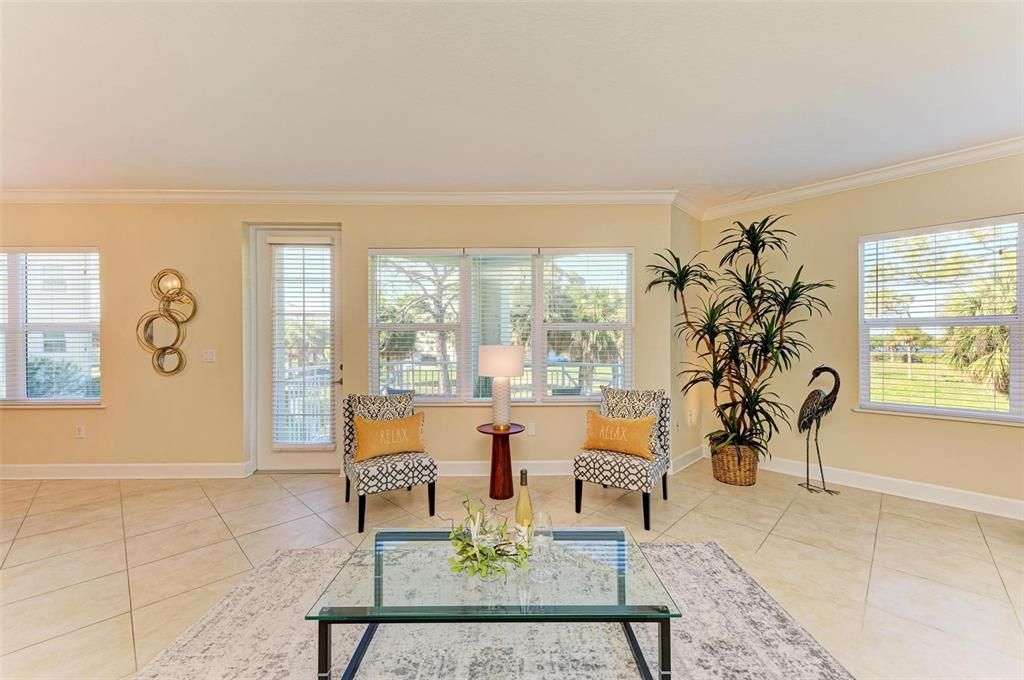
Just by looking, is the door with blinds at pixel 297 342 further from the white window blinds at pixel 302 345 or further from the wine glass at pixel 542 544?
the wine glass at pixel 542 544

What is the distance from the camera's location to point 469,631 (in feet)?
6.03

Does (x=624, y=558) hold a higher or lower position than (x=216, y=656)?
higher

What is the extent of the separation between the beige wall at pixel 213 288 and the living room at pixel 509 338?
3 centimetres

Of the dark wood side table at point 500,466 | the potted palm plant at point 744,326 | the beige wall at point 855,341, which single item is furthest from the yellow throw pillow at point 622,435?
the beige wall at point 855,341

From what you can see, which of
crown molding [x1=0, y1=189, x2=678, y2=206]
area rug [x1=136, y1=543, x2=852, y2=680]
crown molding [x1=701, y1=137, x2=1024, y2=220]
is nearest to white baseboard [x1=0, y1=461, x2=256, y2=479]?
area rug [x1=136, y1=543, x2=852, y2=680]

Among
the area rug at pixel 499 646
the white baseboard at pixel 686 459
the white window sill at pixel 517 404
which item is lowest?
the area rug at pixel 499 646

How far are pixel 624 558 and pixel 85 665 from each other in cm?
225

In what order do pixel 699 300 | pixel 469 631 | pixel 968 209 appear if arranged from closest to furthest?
pixel 469 631, pixel 968 209, pixel 699 300

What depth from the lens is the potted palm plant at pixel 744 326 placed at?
11.9ft

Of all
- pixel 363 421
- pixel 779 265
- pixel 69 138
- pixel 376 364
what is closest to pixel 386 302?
pixel 376 364

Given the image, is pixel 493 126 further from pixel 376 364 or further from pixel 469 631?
pixel 469 631

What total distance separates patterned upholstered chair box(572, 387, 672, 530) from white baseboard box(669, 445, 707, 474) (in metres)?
0.56

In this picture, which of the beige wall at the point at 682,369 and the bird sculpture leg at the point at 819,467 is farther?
the beige wall at the point at 682,369

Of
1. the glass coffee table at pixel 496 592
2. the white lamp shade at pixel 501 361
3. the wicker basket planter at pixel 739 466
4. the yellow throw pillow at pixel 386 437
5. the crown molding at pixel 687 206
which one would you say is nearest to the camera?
the glass coffee table at pixel 496 592
